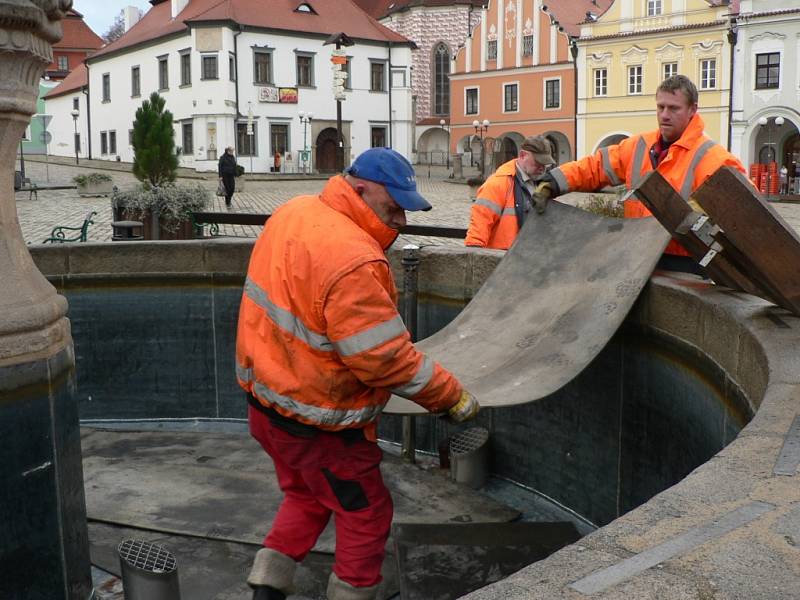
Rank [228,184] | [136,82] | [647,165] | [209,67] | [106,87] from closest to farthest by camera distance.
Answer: [647,165], [228,184], [209,67], [136,82], [106,87]

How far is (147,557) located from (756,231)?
2680mm

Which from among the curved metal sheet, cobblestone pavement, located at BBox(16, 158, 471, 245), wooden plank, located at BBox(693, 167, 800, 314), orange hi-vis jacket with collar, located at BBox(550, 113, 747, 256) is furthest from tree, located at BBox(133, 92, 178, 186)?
wooden plank, located at BBox(693, 167, 800, 314)

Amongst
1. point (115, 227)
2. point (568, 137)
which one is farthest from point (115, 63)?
point (115, 227)

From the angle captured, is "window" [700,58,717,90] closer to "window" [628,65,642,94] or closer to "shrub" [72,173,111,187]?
"window" [628,65,642,94]

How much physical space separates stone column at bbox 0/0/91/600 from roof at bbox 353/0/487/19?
63056 millimetres

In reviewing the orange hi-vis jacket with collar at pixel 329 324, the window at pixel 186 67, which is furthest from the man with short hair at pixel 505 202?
the window at pixel 186 67

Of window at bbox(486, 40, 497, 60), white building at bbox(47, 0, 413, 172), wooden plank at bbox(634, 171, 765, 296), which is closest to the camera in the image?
wooden plank at bbox(634, 171, 765, 296)

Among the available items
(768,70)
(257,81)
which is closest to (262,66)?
(257,81)

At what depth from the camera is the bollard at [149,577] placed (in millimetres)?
3889

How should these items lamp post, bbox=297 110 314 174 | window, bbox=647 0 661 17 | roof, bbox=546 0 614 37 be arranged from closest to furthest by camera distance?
window, bbox=647 0 661 17 < lamp post, bbox=297 110 314 174 < roof, bbox=546 0 614 37

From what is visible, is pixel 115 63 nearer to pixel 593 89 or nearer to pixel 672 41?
pixel 593 89

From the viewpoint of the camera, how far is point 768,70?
41562 millimetres

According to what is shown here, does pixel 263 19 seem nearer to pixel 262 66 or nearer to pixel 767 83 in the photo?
pixel 262 66

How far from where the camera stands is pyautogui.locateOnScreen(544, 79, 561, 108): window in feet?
174
